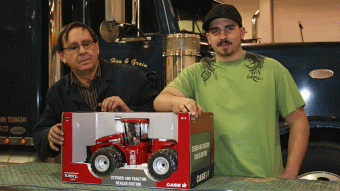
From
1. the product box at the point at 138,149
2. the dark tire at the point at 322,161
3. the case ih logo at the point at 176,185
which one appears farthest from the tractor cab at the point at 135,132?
the dark tire at the point at 322,161

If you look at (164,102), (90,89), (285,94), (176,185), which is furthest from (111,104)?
(285,94)

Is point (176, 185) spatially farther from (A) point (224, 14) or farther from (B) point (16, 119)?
(B) point (16, 119)

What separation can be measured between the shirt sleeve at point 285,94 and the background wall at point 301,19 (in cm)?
798

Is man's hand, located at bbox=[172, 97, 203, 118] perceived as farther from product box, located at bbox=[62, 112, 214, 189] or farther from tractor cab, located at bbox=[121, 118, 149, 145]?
tractor cab, located at bbox=[121, 118, 149, 145]

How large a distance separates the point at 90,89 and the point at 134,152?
100 centimetres

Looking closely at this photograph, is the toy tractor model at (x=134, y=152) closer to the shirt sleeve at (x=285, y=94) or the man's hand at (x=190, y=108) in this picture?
the man's hand at (x=190, y=108)

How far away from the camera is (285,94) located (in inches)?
73.9

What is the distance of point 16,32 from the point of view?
9.37ft

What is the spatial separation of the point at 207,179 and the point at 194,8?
78.6 inches

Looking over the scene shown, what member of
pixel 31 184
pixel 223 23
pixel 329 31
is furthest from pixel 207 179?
pixel 329 31

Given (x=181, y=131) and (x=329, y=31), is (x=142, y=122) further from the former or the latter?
(x=329, y=31)

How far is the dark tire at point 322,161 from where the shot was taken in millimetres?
2695

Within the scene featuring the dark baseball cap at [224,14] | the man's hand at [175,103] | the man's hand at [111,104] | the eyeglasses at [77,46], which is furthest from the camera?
the eyeglasses at [77,46]

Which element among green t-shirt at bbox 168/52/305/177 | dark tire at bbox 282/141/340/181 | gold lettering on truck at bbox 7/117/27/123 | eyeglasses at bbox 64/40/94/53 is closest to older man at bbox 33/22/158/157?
eyeglasses at bbox 64/40/94/53
